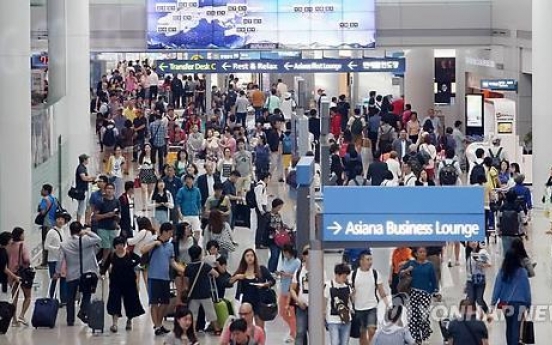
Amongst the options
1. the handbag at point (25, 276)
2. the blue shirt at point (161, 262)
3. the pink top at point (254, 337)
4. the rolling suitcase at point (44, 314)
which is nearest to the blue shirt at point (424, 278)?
the pink top at point (254, 337)

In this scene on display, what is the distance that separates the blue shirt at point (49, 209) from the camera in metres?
21.3

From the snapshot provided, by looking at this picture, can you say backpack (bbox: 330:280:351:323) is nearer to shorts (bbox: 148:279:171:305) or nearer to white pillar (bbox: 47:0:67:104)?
→ shorts (bbox: 148:279:171:305)

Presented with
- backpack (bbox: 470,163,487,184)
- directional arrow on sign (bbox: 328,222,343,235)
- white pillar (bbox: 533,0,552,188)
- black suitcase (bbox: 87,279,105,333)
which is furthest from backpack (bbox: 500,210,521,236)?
directional arrow on sign (bbox: 328,222,343,235)

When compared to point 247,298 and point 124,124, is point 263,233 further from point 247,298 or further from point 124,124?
point 124,124

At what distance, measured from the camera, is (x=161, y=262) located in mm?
17578

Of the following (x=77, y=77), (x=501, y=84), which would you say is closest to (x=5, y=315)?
(x=77, y=77)

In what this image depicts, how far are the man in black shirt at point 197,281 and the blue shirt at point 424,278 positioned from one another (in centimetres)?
230

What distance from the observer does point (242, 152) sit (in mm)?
27125

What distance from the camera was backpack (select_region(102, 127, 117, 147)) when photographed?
108 feet

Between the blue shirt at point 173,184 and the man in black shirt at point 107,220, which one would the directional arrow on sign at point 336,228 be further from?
the blue shirt at point 173,184

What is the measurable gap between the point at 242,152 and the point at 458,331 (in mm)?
13665

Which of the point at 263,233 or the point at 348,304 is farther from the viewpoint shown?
the point at 263,233

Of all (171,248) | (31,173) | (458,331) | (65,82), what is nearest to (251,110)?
(65,82)

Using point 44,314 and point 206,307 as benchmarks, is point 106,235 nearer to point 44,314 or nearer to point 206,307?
point 44,314
